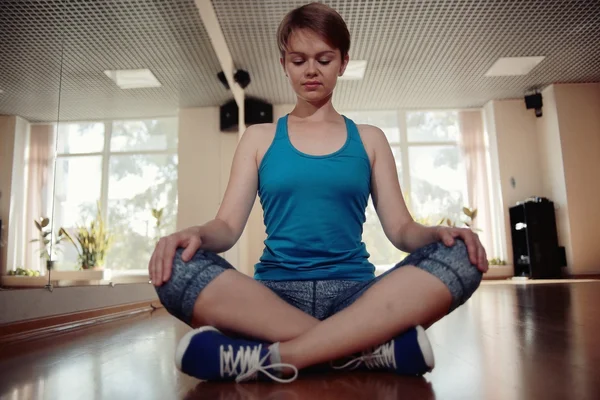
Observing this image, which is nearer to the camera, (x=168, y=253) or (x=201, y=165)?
(x=168, y=253)

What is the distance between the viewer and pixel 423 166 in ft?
24.1

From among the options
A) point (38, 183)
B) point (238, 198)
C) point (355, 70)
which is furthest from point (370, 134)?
point (355, 70)

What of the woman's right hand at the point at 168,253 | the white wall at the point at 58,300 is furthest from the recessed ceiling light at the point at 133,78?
the woman's right hand at the point at 168,253

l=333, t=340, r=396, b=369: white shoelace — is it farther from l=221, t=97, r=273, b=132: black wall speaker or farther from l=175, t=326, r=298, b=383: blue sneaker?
l=221, t=97, r=273, b=132: black wall speaker

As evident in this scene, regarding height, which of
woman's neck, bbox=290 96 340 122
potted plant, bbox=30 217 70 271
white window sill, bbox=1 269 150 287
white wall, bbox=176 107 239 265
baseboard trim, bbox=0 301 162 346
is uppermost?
white wall, bbox=176 107 239 265

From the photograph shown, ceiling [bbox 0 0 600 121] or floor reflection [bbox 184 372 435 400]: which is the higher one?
ceiling [bbox 0 0 600 121]

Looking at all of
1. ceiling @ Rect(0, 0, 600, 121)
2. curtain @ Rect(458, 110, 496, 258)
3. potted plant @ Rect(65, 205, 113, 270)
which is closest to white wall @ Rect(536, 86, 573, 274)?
ceiling @ Rect(0, 0, 600, 121)

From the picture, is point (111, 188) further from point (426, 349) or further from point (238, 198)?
point (426, 349)

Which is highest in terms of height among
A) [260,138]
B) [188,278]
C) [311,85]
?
[311,85]

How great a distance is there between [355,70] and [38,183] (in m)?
4.41

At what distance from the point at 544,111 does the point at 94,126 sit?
254 inches

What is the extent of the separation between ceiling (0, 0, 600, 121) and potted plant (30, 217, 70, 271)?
1.56 ft

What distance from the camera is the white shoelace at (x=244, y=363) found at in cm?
84

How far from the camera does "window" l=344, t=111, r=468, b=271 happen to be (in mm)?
7016
